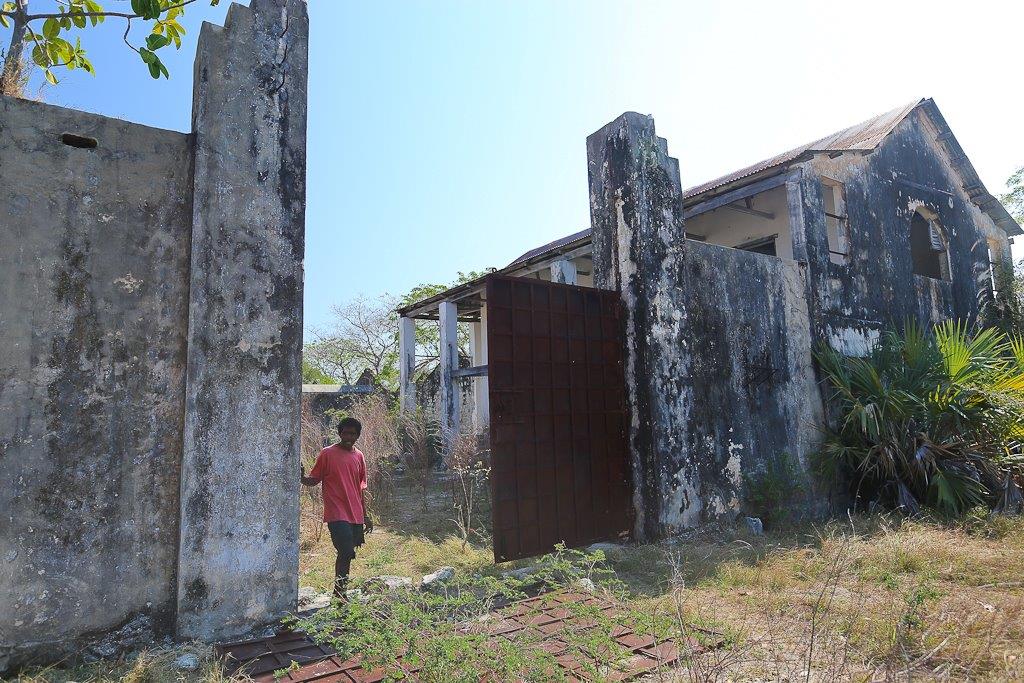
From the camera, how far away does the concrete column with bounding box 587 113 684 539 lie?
604 centimetres

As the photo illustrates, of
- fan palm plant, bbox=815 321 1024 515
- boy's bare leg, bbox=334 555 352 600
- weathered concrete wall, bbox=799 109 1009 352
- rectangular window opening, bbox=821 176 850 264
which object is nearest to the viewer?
boy's bare leg, bbox=334 555 352 600

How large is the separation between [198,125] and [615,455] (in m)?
4.36

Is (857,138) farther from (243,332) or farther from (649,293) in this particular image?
(243,332)

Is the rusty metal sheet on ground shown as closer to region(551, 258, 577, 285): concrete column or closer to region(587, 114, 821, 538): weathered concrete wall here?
region(587, 114, 821, 538): weathered concrete wall

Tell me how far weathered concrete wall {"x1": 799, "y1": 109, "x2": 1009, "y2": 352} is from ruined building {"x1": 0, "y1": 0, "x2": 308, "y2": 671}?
6476 mm

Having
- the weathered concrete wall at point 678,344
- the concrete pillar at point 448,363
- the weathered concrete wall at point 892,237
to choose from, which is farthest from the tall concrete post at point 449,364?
the weathered concrete wall at point 892,237

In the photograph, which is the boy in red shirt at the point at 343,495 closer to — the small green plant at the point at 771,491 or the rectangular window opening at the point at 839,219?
the small green plant at the point at 771,491

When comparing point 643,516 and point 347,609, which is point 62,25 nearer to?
point 347,609

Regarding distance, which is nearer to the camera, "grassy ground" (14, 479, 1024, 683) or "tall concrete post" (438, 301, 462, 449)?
"grassy ground" (14, 479, 1024, 683)

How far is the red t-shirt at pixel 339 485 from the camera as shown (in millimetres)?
4402

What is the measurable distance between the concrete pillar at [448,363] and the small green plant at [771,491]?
618cm

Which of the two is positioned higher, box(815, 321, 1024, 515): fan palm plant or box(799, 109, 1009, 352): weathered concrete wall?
box(799, 109, 1009, 352): weathered concrete wall

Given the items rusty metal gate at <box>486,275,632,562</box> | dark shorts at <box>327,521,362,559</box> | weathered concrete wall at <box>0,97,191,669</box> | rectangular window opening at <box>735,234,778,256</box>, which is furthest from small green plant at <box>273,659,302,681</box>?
rectangular window opening at <box>735,234,778,256</box>

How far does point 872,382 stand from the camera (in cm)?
757
